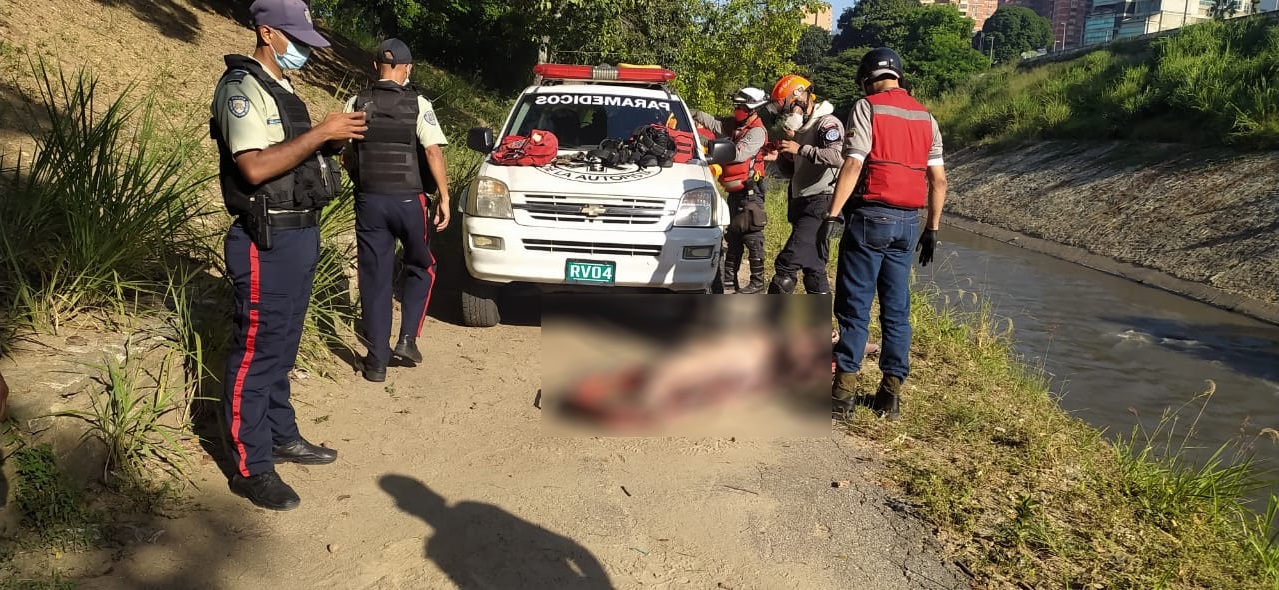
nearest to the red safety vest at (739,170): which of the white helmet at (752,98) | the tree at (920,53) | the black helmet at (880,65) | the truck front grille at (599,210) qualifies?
the white helmet at (752,98)

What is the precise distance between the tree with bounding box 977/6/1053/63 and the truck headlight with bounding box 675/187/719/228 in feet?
398

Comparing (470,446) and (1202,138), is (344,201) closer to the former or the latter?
(470,446)

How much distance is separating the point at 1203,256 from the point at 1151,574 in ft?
37.1

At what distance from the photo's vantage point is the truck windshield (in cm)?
734

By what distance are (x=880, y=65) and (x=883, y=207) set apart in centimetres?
73

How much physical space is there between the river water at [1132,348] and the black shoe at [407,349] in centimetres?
430

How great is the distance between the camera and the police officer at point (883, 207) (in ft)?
15.4

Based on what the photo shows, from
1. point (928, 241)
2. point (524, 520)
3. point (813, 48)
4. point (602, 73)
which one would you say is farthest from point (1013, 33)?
point (524, 520)

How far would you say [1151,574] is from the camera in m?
3.51

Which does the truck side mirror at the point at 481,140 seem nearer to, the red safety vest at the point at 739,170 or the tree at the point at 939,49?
the red safety vest at the point at 739,170

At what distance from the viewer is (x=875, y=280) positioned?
486cm

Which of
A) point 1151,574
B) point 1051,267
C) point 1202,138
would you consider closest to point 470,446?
point 1151,574

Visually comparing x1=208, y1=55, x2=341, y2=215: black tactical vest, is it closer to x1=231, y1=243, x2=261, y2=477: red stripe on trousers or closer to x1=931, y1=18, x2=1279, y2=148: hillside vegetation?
x1=231, y1=243, x2=261, y2=477: red stripe on trousers

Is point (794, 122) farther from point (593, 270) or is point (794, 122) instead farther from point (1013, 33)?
point (1013, 33)
